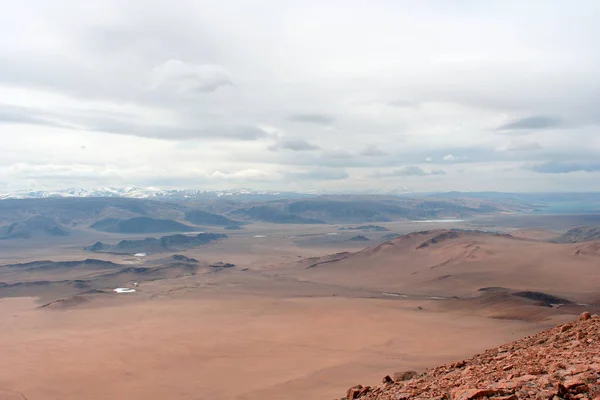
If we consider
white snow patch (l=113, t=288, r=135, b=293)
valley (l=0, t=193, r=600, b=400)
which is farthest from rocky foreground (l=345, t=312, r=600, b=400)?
white snow patch (l=113, t=288, r=135, b=293)

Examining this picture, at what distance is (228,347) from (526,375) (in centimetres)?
3426

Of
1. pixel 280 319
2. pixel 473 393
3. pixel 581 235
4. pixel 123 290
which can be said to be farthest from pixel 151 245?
pixel 473 393

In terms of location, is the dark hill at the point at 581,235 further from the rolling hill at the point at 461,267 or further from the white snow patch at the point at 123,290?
the white snow patch at the point at 123,290

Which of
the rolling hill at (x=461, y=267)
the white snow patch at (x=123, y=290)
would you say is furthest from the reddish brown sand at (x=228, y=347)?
the rolling hill at (x=461, y=267)

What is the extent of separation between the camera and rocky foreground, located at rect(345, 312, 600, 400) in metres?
10.7

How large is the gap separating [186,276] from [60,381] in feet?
217

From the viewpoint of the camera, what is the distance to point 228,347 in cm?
4344

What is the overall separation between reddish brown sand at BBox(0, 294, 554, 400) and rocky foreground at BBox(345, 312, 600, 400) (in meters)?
11.5

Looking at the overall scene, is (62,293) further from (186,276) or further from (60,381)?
(60,381)

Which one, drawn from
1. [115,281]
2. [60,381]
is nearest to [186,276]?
[115,281]

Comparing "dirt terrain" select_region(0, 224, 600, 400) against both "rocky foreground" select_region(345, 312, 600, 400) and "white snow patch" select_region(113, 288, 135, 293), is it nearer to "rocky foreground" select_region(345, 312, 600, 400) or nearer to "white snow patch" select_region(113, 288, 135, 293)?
"white snow patch" select_region(113, 288, 135, 293)

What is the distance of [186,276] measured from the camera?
102m

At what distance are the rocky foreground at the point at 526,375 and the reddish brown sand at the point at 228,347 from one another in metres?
11.5

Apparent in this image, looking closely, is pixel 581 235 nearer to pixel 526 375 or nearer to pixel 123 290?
pixel 123 290
